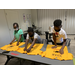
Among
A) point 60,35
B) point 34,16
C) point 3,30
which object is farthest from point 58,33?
point 34,16

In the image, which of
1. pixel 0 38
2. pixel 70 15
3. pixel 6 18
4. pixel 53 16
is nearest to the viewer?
pixel 0 38

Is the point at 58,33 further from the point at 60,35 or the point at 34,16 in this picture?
the point at 34,16

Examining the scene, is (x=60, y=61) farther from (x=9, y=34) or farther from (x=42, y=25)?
(x=42, y=25)

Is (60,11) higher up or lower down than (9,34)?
higher up

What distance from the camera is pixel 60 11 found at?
5.04m

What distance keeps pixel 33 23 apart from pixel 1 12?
3175mm

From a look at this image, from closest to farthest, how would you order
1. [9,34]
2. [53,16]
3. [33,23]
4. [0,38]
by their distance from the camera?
1. [0,38]
2. [9,34]
3. [53,16]
4. [33,23]

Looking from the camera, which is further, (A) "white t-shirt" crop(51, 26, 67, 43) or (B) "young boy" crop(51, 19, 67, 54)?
(A) "white t-shirt" crop(51, 26, 67, 43)

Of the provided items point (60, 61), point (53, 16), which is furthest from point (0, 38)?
point (53, 16)

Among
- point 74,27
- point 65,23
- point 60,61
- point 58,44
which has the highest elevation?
point 65,23

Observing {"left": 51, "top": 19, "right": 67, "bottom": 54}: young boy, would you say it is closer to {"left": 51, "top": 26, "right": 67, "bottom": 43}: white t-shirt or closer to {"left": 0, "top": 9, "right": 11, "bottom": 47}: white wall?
{"left": 51, "top": 26, "right": 67, "bottom": 43}: white t-shirt

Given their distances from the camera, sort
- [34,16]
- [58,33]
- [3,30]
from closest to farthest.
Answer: [58,33]
[3,30]
[34,16]

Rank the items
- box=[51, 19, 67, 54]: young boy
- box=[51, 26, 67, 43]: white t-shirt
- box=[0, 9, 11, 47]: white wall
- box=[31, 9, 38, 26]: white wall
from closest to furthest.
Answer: box=[51, 19, 67, 54]: young boy < box=[51, 26, 67, 43]: white t-shirt < box=[0, 9, 11, 47]: white wall < box=[31, 9, 38, 26]: white wall

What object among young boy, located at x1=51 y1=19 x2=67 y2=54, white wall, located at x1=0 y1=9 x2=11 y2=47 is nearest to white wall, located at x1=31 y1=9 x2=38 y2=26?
white wall, located at x1=0 y1=9 x2=11 y2=47
